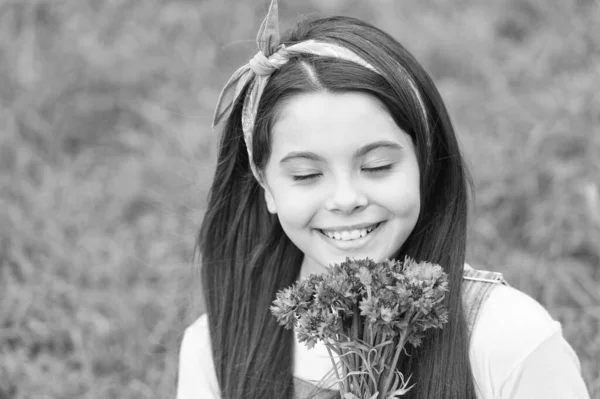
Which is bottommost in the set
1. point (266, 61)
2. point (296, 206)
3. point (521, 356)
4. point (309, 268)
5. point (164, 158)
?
point (521, 356)

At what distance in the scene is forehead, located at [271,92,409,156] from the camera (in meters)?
2.11

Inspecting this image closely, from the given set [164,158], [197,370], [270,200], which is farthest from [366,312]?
[164,158]

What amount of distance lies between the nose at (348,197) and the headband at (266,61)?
0.29 meters

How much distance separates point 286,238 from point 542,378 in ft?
2.89

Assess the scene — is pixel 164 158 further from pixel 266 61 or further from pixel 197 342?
pixel 266 61

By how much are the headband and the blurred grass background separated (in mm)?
658

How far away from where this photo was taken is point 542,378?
6.89 ft

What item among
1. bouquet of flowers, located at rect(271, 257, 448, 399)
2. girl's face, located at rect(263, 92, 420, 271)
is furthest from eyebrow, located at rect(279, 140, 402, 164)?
bouquet of flowers, located at rect(271, 257, 448, 399)

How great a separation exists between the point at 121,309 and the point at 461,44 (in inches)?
98.0

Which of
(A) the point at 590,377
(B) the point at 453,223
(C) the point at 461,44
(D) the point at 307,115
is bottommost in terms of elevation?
(A) the point at 590,377

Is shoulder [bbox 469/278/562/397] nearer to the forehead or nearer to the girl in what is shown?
the girl

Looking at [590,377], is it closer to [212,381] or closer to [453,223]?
[453,223]

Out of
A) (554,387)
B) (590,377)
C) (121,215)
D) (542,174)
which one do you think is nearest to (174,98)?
(121,215)

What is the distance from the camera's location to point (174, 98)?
516 cm
